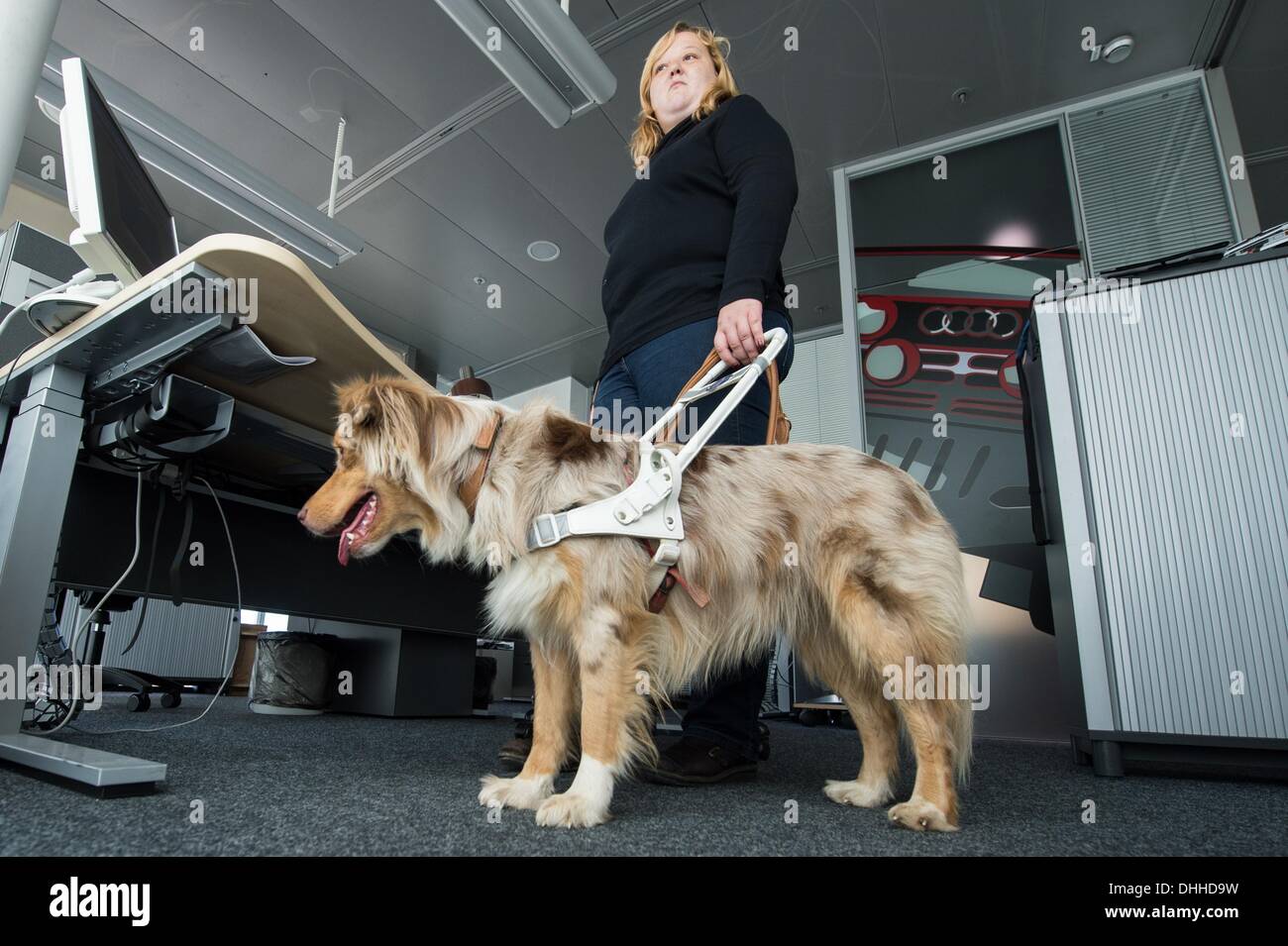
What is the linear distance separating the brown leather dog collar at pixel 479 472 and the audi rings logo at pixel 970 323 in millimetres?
3972

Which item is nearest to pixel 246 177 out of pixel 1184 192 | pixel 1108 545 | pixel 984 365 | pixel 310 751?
pixel 310 751

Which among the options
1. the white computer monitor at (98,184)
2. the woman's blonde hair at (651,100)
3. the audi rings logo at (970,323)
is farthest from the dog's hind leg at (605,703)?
the audi rings logo at (970,323)

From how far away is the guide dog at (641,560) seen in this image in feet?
4.33

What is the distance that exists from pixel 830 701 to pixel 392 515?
12.2 ft

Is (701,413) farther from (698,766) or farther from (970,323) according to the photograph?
(970,323)

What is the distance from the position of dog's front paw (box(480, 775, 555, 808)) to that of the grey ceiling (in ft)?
15.0

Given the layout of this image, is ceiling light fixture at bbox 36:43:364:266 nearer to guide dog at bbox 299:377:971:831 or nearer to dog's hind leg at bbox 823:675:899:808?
guide dog at bbox 299:377:971:831

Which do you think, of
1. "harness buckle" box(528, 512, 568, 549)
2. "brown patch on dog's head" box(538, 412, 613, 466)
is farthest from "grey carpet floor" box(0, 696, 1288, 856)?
"brown patch on dog's head" box(538, 412, 613, 466)

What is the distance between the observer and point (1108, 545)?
209 centimetres

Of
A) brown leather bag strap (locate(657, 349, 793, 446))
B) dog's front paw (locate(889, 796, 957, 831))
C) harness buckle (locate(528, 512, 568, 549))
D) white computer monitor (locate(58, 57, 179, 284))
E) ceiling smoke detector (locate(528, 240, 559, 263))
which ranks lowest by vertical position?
dog's front paw (locate(889, 796, 957, 831))

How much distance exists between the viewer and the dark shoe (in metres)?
1.65

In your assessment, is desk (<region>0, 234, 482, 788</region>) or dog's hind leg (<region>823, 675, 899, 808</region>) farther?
dog's hind leg (<region>823, 675, 899, 808</region>)

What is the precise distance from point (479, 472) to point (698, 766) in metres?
0.95

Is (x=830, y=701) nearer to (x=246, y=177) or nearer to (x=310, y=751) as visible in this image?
(x=310, y=751)
